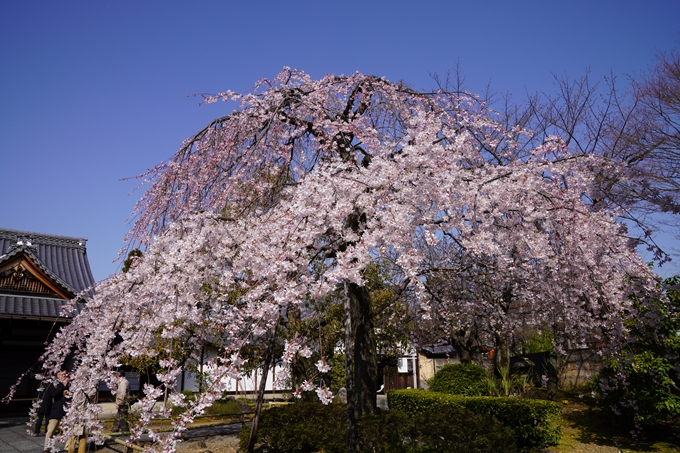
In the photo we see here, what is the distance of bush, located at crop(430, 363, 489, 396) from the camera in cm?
1126

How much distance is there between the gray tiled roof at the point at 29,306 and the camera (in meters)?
12.6

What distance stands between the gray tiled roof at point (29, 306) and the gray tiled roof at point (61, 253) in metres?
1.95

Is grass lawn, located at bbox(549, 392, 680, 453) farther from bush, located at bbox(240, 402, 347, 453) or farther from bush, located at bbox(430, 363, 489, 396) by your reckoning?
bush, located at bbox(240, 402, 347, 453)

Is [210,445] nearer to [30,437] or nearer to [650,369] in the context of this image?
[30,437]

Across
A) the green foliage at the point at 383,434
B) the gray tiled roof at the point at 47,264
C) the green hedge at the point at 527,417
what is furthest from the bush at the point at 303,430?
the gray tiled roof at the point at 47,264

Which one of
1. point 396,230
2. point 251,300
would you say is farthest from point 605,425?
point 251,300

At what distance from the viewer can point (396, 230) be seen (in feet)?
15.8

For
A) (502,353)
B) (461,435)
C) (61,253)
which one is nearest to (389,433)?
(461,435)

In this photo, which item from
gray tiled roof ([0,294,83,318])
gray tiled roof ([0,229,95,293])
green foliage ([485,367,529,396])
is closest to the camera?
green foliage ([485,367,529,396])

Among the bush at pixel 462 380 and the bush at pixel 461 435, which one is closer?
the bush at pixel 461 435

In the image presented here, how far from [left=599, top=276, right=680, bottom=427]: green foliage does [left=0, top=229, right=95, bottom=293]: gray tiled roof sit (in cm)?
1614

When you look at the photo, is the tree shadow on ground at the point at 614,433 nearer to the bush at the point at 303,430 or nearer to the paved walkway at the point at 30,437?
the bush at the point at 303,430

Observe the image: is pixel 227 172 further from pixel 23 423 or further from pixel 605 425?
pixel 23 423

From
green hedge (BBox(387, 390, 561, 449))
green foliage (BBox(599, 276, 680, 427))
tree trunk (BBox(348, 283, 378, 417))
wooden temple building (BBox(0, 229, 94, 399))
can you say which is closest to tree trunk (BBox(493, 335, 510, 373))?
green hedge (BBox(387, 390, 561, 449))
